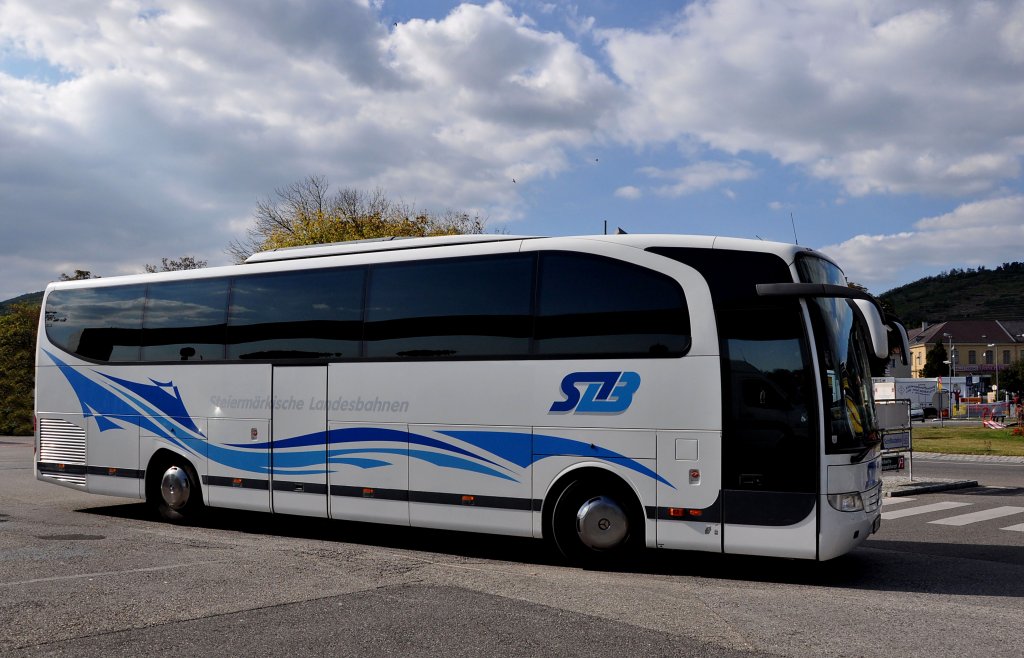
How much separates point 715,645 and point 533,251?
16.1 feet

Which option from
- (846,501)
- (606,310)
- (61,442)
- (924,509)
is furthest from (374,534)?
(924,509)

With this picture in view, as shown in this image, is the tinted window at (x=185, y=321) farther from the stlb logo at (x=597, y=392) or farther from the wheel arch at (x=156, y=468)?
the stlb logo at (x=597, y=392)

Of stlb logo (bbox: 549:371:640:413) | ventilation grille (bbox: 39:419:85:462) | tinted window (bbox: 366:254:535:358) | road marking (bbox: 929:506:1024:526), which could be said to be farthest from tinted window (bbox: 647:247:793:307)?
ventilation grille (bbox: 39:419:85:462)

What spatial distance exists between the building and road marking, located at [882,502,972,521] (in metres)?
141

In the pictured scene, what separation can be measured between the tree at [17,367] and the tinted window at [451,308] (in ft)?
149

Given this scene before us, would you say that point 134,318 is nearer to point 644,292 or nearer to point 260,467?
point 260,467

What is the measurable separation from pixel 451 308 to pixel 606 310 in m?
1.87

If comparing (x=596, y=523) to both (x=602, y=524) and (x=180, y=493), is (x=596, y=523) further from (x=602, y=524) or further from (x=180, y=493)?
(x=180, y=493)

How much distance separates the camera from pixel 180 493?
12.8m

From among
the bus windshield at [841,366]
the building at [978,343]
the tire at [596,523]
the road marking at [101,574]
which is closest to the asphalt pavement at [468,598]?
the road marking at [101,574]

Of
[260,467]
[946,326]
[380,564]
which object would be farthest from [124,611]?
[946,326]

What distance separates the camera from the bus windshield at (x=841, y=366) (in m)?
8.78

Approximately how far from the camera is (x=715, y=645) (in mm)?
6309

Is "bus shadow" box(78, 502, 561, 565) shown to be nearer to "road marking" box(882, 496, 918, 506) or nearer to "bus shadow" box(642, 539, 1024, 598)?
"bus shadow" box(642, 539, 1024, 598)
